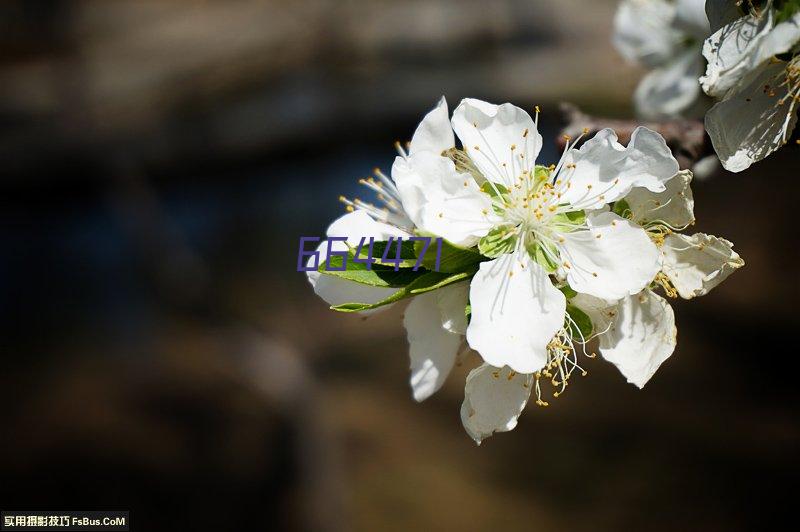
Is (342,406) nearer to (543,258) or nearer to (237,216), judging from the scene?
(237,216)

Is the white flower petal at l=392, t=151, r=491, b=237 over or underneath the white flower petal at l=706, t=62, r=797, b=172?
underneath

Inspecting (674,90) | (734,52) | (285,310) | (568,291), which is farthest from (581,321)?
(285,310)

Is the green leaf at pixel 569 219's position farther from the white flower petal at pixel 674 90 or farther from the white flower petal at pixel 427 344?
the white flower petal at pixel 674 90

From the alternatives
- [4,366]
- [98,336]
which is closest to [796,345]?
[98,336]

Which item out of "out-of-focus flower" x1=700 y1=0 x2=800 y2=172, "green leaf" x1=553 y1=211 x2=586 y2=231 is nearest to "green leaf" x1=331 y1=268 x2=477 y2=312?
"green leaf" x1=553 y1=211 x2=586 y2=231

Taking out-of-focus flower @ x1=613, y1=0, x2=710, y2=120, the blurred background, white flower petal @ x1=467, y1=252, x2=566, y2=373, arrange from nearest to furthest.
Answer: white flower petal @ x1=467, y1=252, x2=566, y2=373 → out-of-focus flower @ x1=613, y1=0, x2=710, y2=120 → the blurred background

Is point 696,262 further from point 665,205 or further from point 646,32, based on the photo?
point 646,32

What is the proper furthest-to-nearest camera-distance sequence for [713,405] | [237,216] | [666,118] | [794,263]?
1. [237,216]
2. [794,263]
3. [713,405]
4. [666,118]

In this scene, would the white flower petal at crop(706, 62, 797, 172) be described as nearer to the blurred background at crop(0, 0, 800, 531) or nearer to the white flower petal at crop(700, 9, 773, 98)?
the white flower petal at crop(700, 9, 773, 98)
